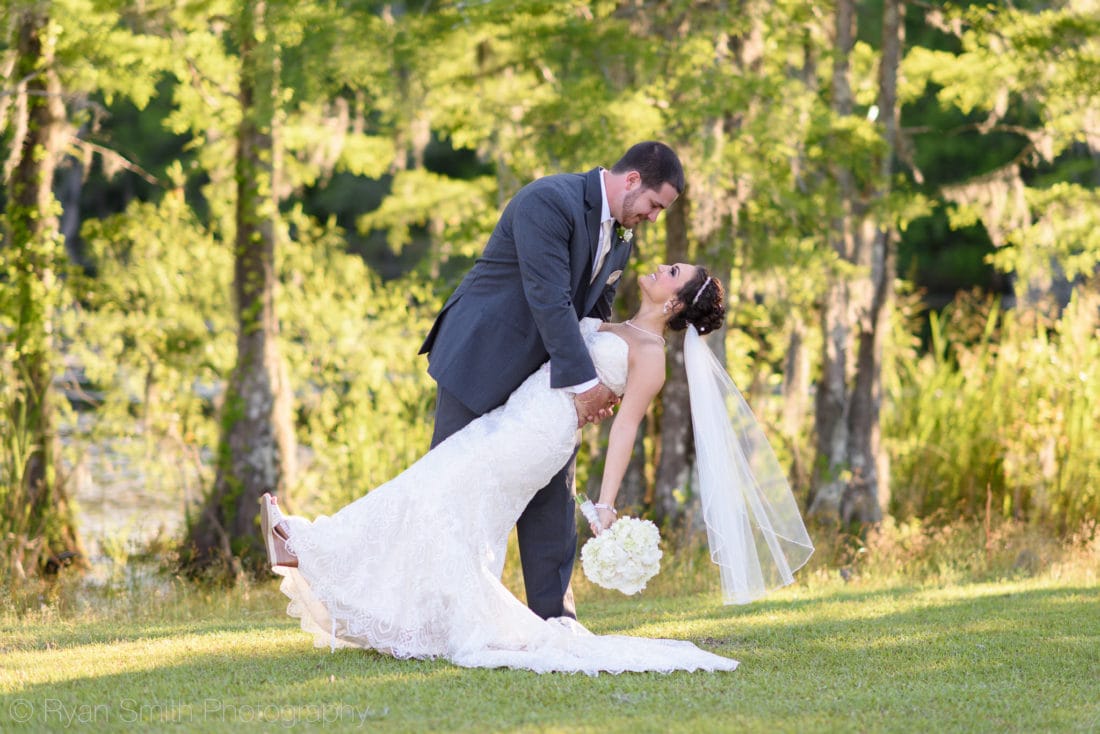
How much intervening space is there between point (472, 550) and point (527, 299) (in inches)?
37.3

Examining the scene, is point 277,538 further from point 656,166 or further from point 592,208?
point 656,166

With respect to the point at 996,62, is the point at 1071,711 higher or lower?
lower

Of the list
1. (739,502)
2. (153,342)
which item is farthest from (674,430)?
(153,342)

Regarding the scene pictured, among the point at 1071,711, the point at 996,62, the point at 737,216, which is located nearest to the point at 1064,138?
the point at 996,62

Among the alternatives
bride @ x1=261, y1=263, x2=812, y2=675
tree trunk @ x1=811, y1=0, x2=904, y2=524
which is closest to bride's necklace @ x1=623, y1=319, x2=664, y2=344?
bride @ x1=261, y1=263, x2=812, y2=675

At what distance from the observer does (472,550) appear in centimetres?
458

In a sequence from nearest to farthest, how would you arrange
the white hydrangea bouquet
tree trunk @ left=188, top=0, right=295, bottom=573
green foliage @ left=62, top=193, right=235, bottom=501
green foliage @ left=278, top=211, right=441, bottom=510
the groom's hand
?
the white hydrangea bouquet → the groom's hand → tree trunk @ left=188, top=0, right=295, bottom=573 → green foliage @ left=278, top=211, right=441, bottom=510 → green foliage @ left=62, top=193, right=235, bottom=501

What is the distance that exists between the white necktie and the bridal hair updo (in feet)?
1.07

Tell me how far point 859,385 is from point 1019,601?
4.15 meters

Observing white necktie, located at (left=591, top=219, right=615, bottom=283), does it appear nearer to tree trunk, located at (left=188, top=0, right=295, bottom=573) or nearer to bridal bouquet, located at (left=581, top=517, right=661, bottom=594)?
bridal bouquet, located at (left=581, top=517, right=661, bottom=594)

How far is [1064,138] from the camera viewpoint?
10117 mm

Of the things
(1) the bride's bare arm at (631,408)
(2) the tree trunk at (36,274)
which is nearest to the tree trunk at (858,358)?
(1) the bride's bare arm at (631,408)

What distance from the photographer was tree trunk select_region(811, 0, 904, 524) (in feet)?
32.5

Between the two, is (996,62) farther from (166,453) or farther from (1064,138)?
(166,453)
